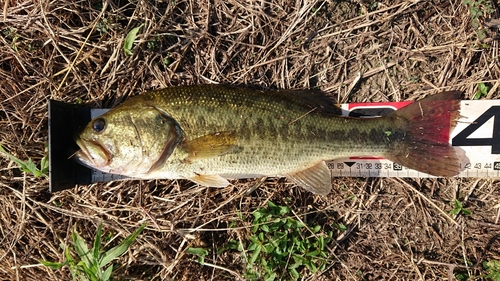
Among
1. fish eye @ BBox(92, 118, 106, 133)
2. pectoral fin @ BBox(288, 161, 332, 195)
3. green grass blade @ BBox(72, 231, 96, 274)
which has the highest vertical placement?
fish eye @ BBox(92, 118, 106, 133)

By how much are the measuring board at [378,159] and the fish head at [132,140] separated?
369 millimetres

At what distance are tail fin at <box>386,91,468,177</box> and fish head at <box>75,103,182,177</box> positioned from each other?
214 centimetres

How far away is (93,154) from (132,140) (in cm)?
38

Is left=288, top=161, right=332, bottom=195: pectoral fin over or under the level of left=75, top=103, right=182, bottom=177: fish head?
under

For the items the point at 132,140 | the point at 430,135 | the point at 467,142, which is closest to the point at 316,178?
the point at 430,135

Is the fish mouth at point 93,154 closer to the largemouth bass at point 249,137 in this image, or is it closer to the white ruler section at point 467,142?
the largemouth bass at point 249,137

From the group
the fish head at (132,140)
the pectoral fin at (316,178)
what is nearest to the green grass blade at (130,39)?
the fish head at (132,140)

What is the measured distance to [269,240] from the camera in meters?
3.77

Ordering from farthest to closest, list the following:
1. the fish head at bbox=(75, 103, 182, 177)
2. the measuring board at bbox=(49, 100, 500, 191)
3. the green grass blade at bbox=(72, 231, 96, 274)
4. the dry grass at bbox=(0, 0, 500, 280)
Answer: the dry grass at bbox=(0, 0, 500, 280) → the measuring board at bbox=(49, 100, 500, 191) → the green grass blade at bbox=(72, 231, 96, 274) → the fish head at bbox=(75, 103, 182, 177)

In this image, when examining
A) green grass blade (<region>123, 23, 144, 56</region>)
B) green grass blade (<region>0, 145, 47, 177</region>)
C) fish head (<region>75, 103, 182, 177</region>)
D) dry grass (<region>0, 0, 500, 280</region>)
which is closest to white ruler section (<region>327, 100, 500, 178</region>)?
dry grass (<region>0, 0, 500, 280</region>)

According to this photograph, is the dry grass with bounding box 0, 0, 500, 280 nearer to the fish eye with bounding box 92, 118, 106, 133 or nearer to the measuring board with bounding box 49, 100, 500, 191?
the measuring board with bounding box 49, 100, 500, 191

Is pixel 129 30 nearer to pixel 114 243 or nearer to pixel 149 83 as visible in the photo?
pixel 149 83

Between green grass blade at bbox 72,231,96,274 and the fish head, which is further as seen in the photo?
green grass blade at bbox 72,231,96,274

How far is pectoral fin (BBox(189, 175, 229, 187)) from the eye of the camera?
3.43m
